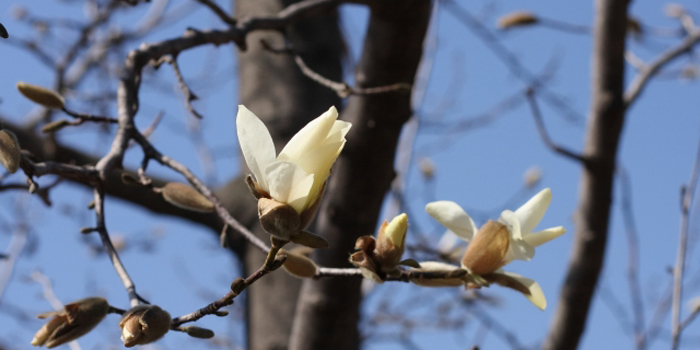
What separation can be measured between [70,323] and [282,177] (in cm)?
22

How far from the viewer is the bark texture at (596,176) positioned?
3.85 feet

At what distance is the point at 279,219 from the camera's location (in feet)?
1.29

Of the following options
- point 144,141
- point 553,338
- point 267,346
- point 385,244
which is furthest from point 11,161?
point 553,338

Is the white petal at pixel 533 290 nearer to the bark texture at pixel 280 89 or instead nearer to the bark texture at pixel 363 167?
the bark texture at pixel 363 167

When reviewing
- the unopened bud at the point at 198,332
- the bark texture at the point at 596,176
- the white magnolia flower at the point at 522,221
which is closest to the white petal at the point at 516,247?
the white magnolia flower at the point at 522,221

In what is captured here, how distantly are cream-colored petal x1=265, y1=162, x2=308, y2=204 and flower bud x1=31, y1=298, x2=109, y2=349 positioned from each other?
0.63 ft

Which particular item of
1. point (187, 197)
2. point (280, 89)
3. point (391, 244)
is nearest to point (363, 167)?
point (187, 197)

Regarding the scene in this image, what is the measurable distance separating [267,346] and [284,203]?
104cm

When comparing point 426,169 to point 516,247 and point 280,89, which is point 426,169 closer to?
point 280,89

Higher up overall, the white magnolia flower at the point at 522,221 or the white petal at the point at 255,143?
the white petal at the point at 255,143

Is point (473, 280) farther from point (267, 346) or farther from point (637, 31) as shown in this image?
point (637, 31)

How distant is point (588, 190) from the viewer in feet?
4.00

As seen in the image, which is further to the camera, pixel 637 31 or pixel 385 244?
pixel 637 31

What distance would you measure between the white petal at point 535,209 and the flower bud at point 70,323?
0.35 meters
